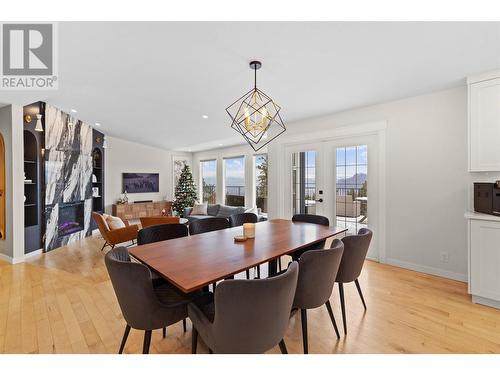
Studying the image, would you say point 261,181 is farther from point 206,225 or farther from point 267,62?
point 267,62

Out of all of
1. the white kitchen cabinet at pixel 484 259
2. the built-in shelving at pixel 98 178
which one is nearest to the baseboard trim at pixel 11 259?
the built-in shelving at pixel 98 178

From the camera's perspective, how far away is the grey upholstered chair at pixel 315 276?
155 cm

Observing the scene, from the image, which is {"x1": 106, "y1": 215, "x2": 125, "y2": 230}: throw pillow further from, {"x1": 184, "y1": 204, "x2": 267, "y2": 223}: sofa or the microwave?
the microwave

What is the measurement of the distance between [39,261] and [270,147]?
4.46 meters

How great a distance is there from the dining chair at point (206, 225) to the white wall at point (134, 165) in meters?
4.96

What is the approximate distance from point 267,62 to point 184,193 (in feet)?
19.8

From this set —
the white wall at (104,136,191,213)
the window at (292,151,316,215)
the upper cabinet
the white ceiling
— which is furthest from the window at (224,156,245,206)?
the upper cabinet

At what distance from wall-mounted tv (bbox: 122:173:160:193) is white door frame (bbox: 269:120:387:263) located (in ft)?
14.8

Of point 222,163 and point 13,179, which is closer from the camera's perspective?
point 13,179

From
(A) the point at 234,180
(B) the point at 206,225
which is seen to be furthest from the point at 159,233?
→ (A) the point at 234,180

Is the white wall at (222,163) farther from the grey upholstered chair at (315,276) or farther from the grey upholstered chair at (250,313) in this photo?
the grey upholstered chair at (250,313)

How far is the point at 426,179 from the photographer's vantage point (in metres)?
3.22
